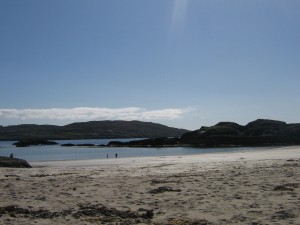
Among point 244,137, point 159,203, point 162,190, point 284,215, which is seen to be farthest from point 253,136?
point 284,215

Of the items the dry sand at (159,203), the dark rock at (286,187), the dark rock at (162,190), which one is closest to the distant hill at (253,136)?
the dark rock at (286,187)

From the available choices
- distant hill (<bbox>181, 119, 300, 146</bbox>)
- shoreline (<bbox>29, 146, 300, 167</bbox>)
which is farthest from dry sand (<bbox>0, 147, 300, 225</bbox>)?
distant hill (<bbox>181, 119, 300, 146</bbox>)

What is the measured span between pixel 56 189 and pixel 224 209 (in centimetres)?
768

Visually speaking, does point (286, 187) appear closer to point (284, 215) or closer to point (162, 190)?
point (162, 190)

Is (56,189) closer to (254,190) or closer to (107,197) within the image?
(107,197)

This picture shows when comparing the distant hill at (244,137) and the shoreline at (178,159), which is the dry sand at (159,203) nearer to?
the shoreline at (178,159)

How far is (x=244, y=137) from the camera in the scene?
120 meters

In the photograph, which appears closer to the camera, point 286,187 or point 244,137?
point 286,187

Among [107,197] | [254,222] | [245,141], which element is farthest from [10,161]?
[245,141]

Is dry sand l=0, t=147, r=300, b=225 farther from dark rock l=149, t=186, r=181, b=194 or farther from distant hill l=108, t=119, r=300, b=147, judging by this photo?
distant hill l=108, t=119, r=300, b=147

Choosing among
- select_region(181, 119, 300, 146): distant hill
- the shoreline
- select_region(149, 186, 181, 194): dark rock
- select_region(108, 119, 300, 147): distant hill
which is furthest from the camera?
select_region(108, 119, 300, 147): distant hill

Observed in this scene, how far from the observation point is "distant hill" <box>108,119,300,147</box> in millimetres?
114625

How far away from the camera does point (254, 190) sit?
13.6m

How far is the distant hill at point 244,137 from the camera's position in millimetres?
114625
